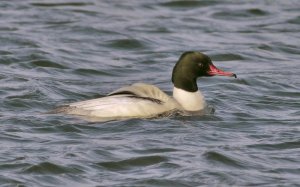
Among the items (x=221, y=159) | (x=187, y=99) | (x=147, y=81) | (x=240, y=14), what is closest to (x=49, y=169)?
(x=221, y=159)

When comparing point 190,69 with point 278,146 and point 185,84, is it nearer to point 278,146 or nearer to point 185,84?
point 185,84

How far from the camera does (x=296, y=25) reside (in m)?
23.4

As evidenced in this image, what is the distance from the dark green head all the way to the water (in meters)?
0.57

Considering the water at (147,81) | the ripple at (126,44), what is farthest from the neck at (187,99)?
the ripple at (126,44)

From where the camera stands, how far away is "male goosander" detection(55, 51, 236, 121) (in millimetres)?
15242

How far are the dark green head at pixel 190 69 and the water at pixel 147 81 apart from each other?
0.57 meters

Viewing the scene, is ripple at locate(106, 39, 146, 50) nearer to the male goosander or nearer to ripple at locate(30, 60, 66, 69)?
ripple at locate(30, 60, 66, 69)

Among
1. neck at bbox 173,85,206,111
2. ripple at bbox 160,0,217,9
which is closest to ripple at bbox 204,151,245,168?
neck at bbox 173,85,206,111

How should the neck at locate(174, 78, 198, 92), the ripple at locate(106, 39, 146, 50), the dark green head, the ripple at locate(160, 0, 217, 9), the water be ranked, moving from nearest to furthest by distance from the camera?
the water
the dark green head
the neck at locate(174, 78, 198, 92)
the ripple at locate(106, 39, 146, 50)
the ripple at locate(160, 0, 217, 9)

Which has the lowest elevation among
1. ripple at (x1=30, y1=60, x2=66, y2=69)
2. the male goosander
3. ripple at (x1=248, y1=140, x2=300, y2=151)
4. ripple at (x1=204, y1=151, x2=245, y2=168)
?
ripple at (x1=30, y1=60, x2=66, y2=69)

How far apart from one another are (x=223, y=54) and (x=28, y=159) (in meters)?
8.19

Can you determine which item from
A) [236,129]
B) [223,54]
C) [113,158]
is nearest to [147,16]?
[223,54]

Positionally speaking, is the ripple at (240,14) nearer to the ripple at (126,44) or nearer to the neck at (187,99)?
the ripple at (126,44)

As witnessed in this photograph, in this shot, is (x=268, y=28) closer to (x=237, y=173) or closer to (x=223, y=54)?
(x=223, y=54)
